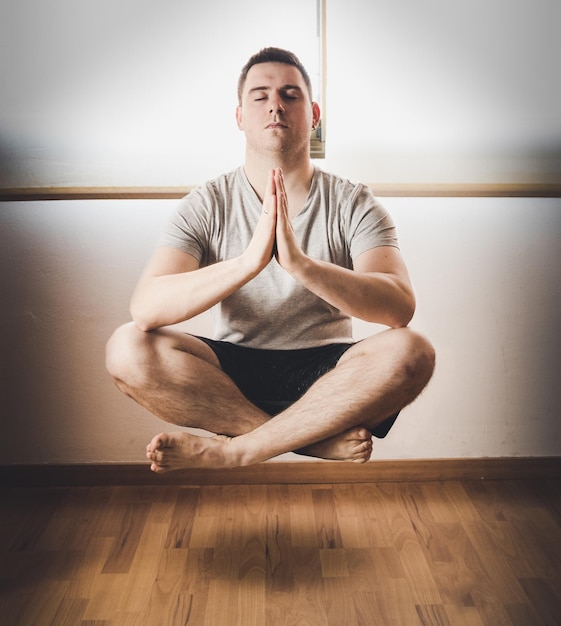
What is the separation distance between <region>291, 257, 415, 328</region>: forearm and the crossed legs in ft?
0.17

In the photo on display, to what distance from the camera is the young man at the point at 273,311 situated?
1.50 meters

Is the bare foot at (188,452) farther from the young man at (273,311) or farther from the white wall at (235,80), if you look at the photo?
the white wall at (235,80)

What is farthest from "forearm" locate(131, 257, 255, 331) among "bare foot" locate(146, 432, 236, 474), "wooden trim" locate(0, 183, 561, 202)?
"wooden trim" locate(0, 183, 561, 202)

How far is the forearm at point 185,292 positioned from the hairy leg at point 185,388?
0.05 metres

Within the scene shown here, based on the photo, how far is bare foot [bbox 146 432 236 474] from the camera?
1.53 metres

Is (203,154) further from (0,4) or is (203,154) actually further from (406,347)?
(406,347)

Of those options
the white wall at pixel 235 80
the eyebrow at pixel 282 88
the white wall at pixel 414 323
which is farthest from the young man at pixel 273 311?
the white wall at pixel 414 323

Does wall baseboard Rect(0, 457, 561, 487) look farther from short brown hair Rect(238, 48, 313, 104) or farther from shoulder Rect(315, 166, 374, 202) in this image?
short brown hair Rect(238, 48, 313, 104)

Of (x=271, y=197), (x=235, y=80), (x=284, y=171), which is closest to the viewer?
(x=271, y=197)

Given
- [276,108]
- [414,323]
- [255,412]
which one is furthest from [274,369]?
[414,323]

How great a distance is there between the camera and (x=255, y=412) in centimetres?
159

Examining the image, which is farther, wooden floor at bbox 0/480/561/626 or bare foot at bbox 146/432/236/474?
wooden floor at bbox 0/480/561/626

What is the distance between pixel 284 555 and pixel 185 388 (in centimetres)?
66

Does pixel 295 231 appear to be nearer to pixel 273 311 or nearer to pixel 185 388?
pixel 273 311
